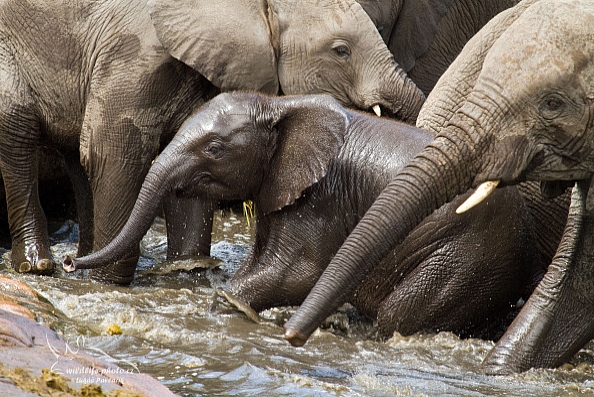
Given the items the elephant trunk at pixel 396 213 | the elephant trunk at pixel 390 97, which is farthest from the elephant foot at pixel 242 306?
the elephant trunk at pixel 390 97

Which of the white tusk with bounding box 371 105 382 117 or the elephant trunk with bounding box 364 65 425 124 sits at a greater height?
the elephant trunk with bounding box 364 65 425 124

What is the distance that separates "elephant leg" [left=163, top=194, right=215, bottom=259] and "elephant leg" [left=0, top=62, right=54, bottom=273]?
3.01 ft

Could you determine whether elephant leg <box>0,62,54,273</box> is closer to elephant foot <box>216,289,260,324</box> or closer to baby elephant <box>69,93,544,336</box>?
baby elephant <box>69,93,544,336</box>

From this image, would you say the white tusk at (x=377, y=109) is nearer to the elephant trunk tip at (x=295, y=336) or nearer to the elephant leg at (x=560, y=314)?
the elephant leg at (x=560, y=314)

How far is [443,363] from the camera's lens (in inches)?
276

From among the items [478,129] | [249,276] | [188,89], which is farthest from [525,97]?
[188,89]

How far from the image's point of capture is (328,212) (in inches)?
306

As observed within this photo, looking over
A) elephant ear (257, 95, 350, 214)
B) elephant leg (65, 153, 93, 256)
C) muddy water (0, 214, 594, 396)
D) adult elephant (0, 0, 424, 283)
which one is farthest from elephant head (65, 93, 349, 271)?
elephant leg (65, 153, 93, 256)

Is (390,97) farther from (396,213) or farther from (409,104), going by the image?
(396,213)

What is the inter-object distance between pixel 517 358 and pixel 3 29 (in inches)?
197

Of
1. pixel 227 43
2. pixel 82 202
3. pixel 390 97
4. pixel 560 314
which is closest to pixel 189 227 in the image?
pixel 82 202

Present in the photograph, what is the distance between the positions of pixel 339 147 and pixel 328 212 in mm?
384

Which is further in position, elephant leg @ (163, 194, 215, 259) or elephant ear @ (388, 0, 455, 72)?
elephant ear @ (388, 0, 455, 72)

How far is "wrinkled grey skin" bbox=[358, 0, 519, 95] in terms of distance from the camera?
35.7ft
